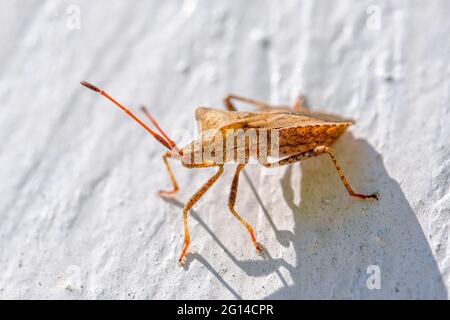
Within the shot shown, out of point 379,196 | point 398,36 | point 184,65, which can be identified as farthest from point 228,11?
point 379,196

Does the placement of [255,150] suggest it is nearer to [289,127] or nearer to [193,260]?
[289,127]

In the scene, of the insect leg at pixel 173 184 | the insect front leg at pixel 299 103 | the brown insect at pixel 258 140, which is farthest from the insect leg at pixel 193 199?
the insect front leg at pixel 299 103

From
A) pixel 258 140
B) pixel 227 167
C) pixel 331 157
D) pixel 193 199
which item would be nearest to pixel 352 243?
pixel 331 157

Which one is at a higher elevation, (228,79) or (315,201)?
(228,79)

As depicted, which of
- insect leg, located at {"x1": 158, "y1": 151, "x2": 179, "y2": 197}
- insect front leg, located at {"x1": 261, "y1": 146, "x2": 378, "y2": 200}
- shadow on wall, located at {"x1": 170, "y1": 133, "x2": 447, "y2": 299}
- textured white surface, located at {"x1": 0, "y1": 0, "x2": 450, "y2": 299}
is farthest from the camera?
insect leg, located at {"x1": 158, "y1": 151, "x2": 179, "y2": 197}

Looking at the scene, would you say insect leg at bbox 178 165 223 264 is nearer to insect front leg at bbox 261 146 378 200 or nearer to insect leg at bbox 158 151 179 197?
insect leg at bbox 158 151 179 197

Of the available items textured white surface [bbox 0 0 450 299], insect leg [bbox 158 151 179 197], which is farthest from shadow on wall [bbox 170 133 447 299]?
insect leg [bbox 158 151 179 197]

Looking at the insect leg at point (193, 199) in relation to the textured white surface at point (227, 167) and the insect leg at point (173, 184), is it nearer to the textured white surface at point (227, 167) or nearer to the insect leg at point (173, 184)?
the textured white surface at point (227, 167)

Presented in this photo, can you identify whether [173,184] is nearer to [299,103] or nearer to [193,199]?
[193,199]
